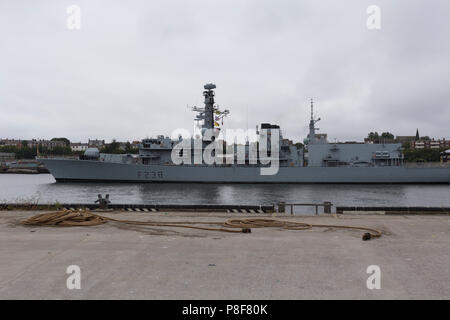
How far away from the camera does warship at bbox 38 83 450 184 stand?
39719 millimetres

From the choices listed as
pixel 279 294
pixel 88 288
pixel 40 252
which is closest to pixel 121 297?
pixel 88 288

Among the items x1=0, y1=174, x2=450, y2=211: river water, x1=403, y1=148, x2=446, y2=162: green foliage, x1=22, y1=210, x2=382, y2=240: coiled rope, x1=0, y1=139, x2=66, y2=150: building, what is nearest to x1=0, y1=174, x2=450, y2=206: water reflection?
x1=0, y1=174, x2=450, y2=211: river water

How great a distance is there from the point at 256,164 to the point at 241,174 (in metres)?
2.88

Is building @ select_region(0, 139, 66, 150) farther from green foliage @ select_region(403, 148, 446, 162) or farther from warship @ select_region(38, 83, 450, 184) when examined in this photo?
green foliage @ select_region(403, 148, 446, 162)

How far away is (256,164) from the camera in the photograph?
41719 mm

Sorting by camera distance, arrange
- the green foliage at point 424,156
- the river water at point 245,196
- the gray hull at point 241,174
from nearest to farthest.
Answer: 1. the river water at point 245,196
2. the gray hull at point 241,174
3. the green foliage at point 424,156

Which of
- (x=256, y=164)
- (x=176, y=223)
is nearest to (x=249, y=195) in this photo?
(x=256, y=164)

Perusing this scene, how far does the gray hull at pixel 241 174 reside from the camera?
39531 mm

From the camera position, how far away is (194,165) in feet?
136

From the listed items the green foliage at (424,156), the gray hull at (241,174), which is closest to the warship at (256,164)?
the gray hull at (241,174)

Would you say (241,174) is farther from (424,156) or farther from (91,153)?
(424,156)

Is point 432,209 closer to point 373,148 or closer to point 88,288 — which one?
point 88,288

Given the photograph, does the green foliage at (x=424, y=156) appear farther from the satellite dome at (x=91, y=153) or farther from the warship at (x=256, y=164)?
the satellite dome at (x=91, y=153)

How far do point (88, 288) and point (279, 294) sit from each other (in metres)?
2.47
